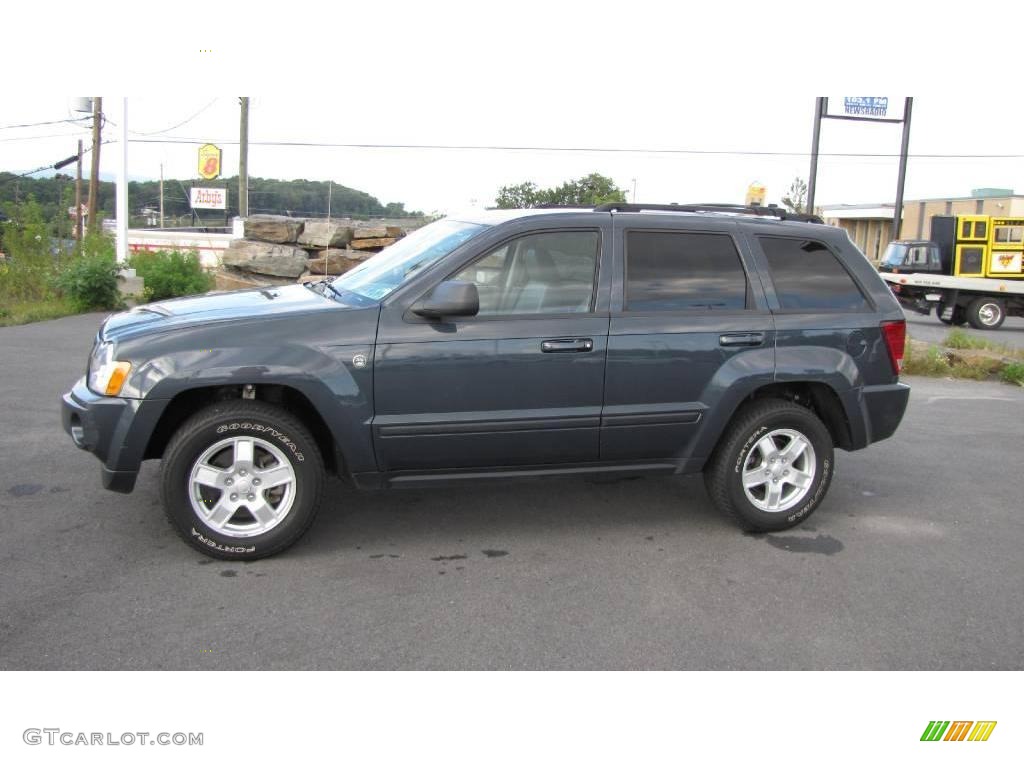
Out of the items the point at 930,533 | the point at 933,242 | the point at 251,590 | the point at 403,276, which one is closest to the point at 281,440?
the point at 251,590

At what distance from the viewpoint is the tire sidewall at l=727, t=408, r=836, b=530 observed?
4.94 m

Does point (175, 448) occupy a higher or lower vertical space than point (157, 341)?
lower

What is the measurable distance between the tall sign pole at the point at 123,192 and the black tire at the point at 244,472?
1450cm

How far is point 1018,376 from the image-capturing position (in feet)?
35.8

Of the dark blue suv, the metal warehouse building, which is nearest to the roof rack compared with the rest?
the dark blue suv

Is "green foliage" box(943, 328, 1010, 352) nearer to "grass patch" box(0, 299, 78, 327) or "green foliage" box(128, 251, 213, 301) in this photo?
"green foliage" box(128, 251, 213, 301)

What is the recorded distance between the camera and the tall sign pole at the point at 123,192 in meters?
17.2

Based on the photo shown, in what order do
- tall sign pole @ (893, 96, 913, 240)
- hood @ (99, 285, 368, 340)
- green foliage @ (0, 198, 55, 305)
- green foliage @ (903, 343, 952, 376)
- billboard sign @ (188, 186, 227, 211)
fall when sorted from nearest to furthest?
hood @ (99, 285, 368, 340), green foliage @ (903, 343, 952, 376), green foliage @ (0, 198, 55, 305), tall sign pole @ (893, 96, 913, 240), billboard sign @ (188, 186, 227, 211)

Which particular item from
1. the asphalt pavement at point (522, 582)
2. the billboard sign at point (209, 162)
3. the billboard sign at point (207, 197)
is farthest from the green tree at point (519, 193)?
the billboard sign at point (207, 197)

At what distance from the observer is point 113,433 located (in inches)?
166

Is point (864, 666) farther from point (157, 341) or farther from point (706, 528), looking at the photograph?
point (157, 341)

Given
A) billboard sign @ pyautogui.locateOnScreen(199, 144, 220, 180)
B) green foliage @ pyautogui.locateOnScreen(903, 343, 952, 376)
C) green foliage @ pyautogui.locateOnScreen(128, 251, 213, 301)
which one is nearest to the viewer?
green foliage @ pyautogui.locateOnScreen(903, 343, 952, 376)

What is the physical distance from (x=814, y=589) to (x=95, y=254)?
13818 mm
